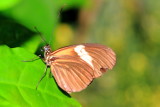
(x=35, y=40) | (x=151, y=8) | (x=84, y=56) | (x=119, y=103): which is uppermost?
(x=35, y=40)

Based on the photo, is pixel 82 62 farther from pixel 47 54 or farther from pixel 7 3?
pixel 7 3

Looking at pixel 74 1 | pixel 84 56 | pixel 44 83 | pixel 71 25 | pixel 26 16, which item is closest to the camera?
pixel 26 16

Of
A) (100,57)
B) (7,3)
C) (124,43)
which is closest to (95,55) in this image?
(100,57)

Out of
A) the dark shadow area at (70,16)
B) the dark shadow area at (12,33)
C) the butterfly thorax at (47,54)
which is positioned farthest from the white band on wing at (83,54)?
the dark shadow area at (70,16)

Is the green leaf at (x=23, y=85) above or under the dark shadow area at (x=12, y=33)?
under

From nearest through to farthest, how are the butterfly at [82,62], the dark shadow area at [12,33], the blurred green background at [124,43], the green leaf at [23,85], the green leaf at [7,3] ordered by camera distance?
the green leaf at [7,3], the green leaf at [23,85], the dark shadow area at [12,33], the butterfly at [82,62], the blurred green background at [124,43]

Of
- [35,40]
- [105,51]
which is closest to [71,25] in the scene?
[105,51]

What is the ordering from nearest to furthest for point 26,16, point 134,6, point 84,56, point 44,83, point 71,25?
point 26,16, point 44,83, point 84,56, point 71,25, point 134,6

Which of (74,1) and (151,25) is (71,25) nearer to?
(151,25)

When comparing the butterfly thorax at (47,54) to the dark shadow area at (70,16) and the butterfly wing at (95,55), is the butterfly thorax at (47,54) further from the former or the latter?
the dark shadow area at (70,16)
